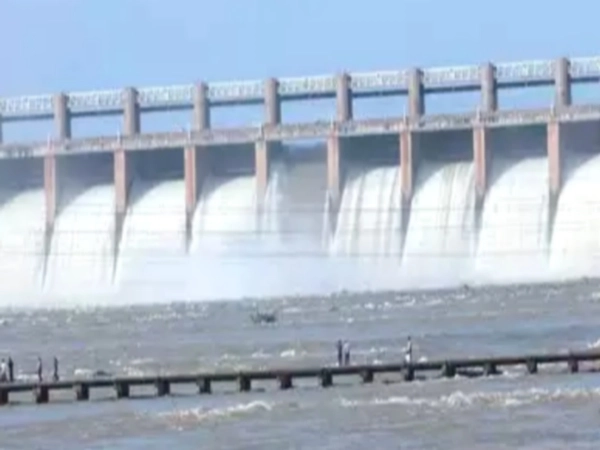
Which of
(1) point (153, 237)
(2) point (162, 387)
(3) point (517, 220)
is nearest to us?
(2) point (162, 387)

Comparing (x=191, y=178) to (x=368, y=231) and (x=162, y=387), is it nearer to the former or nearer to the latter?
(x=368, y=231)

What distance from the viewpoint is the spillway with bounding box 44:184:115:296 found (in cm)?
13875

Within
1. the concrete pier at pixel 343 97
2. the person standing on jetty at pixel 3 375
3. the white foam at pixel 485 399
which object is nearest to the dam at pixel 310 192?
the concrete pier at pixel 343 97

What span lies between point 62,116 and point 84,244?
7862 millimetres

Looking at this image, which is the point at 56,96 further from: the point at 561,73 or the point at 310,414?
the point at 310,414

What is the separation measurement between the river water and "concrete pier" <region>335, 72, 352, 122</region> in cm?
873

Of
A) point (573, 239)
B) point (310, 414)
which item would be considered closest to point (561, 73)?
point (573, 239)

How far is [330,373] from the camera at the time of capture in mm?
68125

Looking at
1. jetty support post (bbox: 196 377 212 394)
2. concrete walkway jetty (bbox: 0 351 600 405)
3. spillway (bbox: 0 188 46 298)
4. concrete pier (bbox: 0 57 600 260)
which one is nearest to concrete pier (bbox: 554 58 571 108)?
concrete pier (bbox: 0 57 600 260)

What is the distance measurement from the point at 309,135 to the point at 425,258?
9299 millimetres

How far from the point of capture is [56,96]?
14575cm

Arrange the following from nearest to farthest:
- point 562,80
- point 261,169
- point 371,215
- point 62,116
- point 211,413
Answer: point 211,413
point 562,80
point 371,215
point 261,169
point 62,116

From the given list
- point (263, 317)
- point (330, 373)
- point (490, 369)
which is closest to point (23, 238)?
point (263, 317)

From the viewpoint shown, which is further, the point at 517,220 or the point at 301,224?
the point at 301,224
